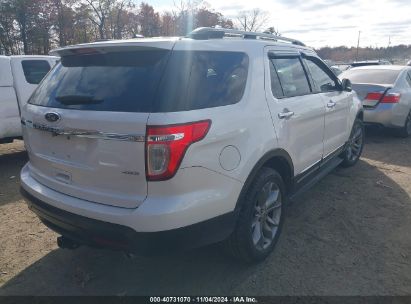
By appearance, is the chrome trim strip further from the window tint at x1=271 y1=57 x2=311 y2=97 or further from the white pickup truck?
the white pickup truck

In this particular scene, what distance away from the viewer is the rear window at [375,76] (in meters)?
7.41

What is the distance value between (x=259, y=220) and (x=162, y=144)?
132 cm

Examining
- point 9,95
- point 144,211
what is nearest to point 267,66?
point 144,211

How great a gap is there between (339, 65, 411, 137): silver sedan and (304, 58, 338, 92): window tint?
116 inches

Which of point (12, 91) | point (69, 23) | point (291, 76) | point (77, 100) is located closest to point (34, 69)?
point (12, 91)

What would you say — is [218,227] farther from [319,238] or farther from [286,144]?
[319,238]

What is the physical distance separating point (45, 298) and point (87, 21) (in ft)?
116

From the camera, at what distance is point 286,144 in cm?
319

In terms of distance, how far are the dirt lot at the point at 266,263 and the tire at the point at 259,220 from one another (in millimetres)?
158

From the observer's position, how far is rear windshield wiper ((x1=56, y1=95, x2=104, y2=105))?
2.38 metres

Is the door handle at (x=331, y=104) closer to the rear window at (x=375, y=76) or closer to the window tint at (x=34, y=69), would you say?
the rear window at (x=375, y=76)

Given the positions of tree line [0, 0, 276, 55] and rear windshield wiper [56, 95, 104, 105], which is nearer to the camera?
rear windshield wiper [56, 95, 104, 105]

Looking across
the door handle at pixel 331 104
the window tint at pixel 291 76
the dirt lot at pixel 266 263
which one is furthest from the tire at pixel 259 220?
the door handle at pixel 331 104

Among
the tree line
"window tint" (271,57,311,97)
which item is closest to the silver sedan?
"window tint" (271,57,311,97)
